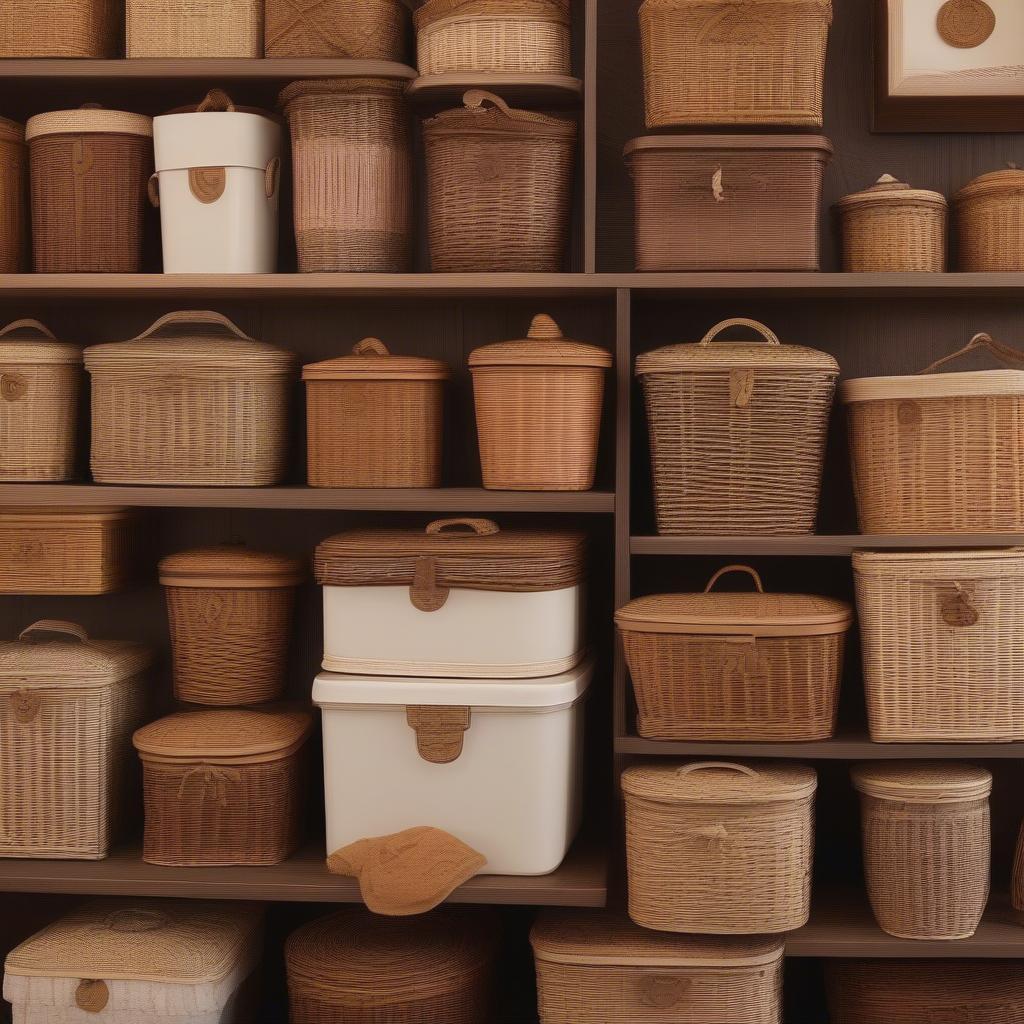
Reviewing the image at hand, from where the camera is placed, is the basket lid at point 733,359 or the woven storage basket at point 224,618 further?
the woven storage basket at point 224,618

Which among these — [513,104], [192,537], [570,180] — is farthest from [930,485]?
[192,537]

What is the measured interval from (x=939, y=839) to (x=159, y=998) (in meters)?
1.63

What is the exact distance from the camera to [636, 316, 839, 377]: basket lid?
2.67 meters

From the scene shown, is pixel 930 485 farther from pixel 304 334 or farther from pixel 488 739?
pixel 304 334

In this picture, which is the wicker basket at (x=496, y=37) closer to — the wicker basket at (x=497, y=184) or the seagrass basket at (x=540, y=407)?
the wicker basket at (x=497, y=184)

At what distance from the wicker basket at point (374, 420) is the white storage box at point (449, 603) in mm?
171

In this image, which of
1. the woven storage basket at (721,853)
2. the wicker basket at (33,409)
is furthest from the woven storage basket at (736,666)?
the wicker basket at (33,409)

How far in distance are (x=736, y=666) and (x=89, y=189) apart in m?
1.80

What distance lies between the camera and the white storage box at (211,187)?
9.41ft

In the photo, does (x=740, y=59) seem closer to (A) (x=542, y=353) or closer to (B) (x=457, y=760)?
(A) (x=542, y=353)

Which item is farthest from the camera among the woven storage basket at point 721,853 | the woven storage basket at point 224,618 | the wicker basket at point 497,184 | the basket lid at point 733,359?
the woven storage basket at point 224,618

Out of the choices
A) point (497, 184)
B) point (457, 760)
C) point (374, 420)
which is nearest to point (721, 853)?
point (457, 760)

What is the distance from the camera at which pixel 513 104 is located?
3.00 m

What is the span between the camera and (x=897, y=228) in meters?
2.80
